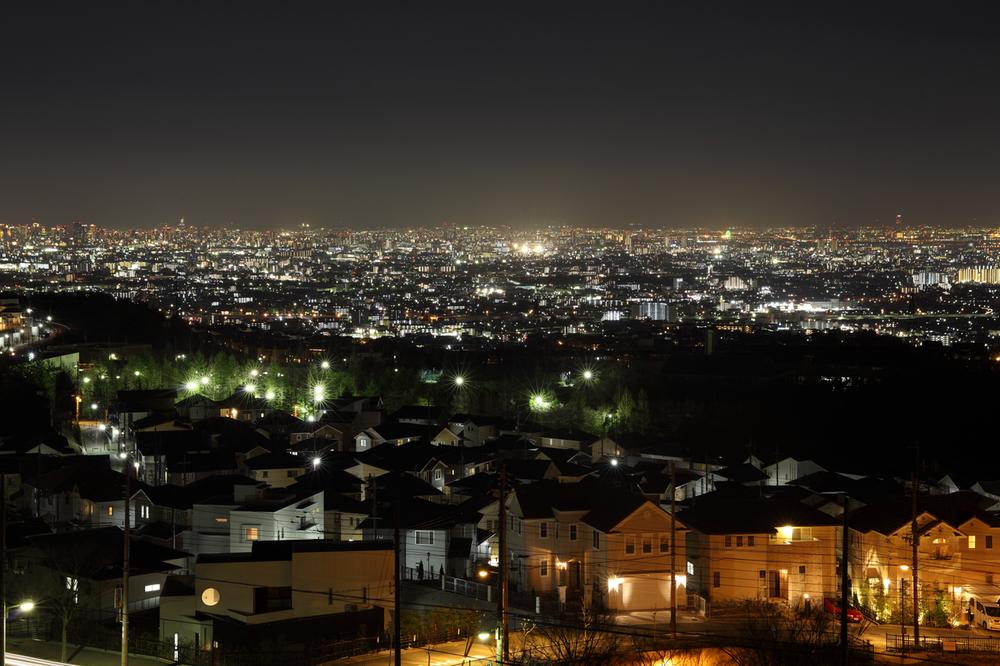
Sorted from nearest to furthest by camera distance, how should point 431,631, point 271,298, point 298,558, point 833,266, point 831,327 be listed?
point 431,631
point 298,558
point 831,327
point 271,298
point 833,266

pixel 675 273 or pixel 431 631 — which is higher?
pixel 675 273

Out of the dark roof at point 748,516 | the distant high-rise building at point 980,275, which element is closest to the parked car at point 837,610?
the dark roof at point 748,516

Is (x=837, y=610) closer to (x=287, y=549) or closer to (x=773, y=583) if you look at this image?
(x=773, y=583)

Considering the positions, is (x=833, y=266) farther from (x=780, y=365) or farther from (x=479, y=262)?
(x=780, y=365)

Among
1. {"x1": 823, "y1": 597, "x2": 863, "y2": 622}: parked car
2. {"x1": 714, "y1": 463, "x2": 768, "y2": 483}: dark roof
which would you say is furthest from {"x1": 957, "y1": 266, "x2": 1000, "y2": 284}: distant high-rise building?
{"x1": 823, "y1": 597, "x2": 863, "y2": 622}: parked car

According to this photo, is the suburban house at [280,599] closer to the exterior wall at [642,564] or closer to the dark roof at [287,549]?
the dark roof at [287,549]

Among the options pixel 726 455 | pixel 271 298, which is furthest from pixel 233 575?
pixel 271 298
